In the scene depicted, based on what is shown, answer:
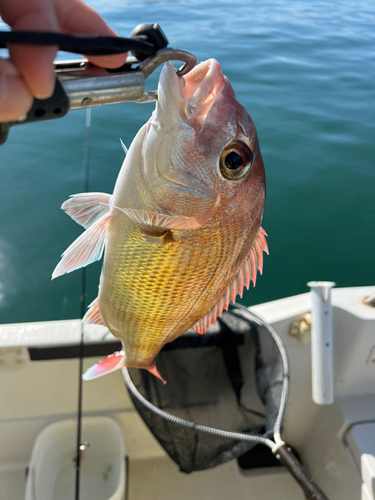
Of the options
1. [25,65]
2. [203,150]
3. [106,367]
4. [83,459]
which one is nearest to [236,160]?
[203,150]

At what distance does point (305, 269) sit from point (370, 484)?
178 cm

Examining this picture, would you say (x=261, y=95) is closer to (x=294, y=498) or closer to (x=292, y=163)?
(x=292, y=163)

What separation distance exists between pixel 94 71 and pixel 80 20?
0.15m

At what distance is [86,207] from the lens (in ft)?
3.59

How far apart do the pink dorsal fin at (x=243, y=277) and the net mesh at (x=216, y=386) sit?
854 millimetres

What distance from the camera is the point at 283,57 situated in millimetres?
7391

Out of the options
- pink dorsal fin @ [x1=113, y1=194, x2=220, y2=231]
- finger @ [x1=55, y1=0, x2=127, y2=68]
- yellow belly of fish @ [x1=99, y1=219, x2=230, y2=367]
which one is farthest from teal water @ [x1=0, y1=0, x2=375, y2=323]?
finger @ [x1=55, y1=0, x2=127, y2=68]

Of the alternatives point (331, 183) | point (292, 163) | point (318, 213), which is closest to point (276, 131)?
point (292, 163)

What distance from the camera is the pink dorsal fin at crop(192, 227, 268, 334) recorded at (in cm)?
117

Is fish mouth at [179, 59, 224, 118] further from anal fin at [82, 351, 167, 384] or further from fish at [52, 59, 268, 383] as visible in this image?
anal fin at [82, 351, 167, 384]

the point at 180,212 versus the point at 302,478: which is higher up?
the point at 180,212

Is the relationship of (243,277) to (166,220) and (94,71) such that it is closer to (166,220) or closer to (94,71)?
(166,220)

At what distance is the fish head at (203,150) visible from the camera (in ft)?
3.17

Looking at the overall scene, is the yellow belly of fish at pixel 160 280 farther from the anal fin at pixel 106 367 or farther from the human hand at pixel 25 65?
the human hand at pixel 25 65
